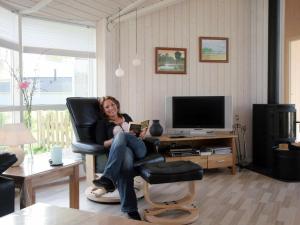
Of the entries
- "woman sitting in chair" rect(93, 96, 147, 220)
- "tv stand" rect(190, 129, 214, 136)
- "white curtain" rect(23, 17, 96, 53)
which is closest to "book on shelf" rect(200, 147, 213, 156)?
"tv stand" rect(190, 129, 214, 136)

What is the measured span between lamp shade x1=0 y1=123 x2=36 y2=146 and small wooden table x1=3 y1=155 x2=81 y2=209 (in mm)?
196

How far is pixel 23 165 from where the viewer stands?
2.50 meters

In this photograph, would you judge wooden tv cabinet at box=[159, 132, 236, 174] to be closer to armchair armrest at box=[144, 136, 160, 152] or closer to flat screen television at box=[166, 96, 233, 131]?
flat screen television at box=[166, 96, 233, 131]

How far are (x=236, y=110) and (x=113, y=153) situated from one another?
8.66 feet

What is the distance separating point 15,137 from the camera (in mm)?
2404

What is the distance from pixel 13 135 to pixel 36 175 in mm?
393

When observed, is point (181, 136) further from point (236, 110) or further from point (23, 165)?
point (23, 165)

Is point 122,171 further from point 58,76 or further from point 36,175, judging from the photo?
point 58,76

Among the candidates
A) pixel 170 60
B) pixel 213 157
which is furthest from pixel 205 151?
pixel 170 60

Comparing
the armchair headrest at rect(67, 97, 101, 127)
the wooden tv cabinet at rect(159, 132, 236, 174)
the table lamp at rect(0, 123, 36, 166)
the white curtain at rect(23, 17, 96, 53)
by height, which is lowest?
the wooden tv cabinet at rect(159, 132, 236, 174)

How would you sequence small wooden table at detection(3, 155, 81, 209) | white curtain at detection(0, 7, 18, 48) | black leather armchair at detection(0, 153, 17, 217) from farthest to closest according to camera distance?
1. white curtain at detection(0, 7, 18, 48)
2. small wooden table at detection(3, 155, 81, 209)
3. black leather armchair at detection(0, 153, 17, 217)

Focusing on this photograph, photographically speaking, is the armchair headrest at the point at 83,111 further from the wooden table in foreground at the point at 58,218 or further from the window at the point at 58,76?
the wooden table in foreground at the point at 58,218

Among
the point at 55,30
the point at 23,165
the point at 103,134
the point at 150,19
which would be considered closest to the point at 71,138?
the point at 103,134

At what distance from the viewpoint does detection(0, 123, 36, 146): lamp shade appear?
2.38m
